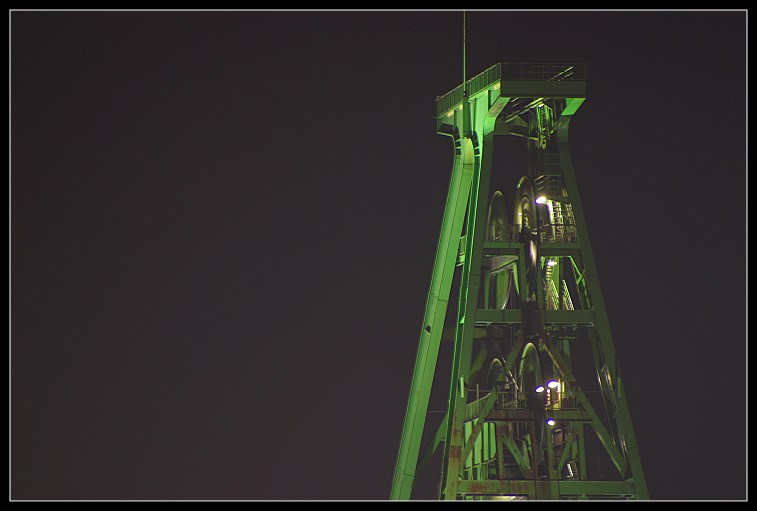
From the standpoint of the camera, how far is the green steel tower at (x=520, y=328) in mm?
20359

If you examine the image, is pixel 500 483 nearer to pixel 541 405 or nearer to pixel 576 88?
pixel 541 405

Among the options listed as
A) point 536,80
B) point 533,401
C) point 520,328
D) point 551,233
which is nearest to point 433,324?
point 520,328

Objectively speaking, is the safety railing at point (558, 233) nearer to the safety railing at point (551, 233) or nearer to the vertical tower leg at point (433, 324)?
the safety railing at point (551, 233)

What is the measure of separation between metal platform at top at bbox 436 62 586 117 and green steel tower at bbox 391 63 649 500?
1 cm

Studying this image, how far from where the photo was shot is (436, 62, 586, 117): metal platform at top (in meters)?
20.3

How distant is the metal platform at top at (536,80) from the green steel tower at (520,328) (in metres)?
0.01

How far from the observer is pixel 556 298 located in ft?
73.6

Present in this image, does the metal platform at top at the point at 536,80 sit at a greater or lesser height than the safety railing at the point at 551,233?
greater

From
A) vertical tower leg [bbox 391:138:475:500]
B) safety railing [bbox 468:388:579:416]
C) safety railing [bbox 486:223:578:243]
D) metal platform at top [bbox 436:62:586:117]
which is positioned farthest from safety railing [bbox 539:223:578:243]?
safety railing [bbox 468:388:579:416]

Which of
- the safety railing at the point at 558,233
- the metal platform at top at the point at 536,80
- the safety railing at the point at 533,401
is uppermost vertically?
the metal platform at top at the point at 536,80

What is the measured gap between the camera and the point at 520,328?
21.9m

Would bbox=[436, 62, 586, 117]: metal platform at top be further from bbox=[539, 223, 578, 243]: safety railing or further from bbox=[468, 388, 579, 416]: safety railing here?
bbox=[468, 388, 579, 416]: safety railing

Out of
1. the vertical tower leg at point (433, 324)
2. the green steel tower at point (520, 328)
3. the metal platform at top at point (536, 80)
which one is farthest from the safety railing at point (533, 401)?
the metal platform at top at point (536, 80)
